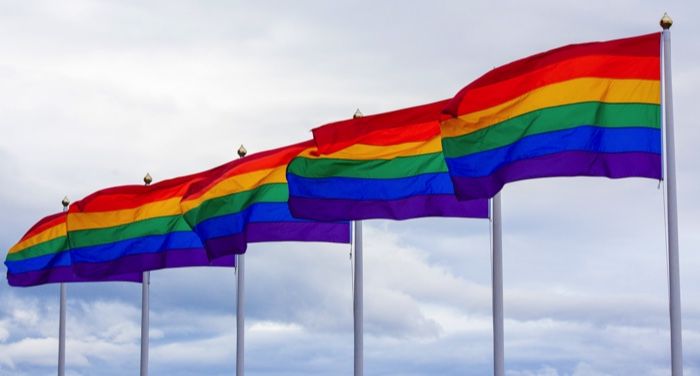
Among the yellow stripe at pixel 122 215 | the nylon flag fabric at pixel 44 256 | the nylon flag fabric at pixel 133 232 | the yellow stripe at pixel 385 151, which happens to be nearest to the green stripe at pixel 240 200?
the nylon flag fabric at pixel 133 232

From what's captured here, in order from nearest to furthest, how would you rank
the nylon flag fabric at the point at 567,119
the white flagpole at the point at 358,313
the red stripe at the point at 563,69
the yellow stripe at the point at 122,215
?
the nylon flag fabric at the point at 567,119
the red stripe at the point at 563,69
the white flagpole at the point at 358,313
the yellow stripe at the point at 122,215

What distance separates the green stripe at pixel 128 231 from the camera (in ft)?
135

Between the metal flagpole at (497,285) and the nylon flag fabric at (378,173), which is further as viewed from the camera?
the nylon flag fabric at (378,173)

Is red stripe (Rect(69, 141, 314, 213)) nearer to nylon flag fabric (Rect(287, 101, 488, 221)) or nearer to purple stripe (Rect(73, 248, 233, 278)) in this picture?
purple stripe (Rect(73, 248, 233, 278))

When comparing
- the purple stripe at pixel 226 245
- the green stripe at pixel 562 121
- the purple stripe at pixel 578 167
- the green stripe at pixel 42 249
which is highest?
the green stripe at pixel 42 249

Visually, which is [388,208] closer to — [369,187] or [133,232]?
[369,187]

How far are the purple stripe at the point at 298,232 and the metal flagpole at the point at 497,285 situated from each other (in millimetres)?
7404

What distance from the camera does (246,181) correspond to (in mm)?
36719

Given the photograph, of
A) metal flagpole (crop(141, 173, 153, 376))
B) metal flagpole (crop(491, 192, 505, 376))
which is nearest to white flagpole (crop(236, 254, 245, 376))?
metal flagpole (crop(141, 173, 153, 376))

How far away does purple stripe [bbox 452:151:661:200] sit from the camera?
88.6 feet

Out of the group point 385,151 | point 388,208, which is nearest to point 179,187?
point 385,151

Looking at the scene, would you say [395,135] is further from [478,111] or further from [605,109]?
[605,109]

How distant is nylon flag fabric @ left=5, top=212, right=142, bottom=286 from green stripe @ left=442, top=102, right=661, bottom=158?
62.2 feet

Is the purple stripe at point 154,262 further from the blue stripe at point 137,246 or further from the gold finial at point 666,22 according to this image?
the gold finial at point 666,22
